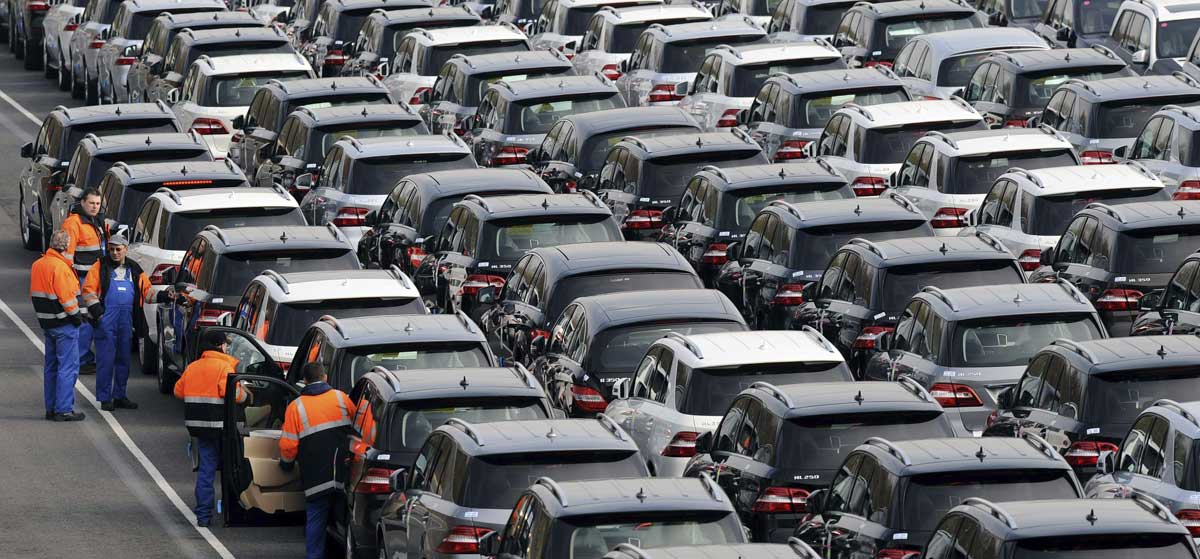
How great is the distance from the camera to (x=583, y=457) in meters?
15.6

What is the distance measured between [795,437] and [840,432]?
0.95 feet

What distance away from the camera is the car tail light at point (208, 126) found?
32.5 meters

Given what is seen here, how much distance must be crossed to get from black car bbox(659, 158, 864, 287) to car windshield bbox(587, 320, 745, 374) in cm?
475

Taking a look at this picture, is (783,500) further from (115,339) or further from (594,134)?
(594,134)

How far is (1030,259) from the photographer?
2339 centimetres

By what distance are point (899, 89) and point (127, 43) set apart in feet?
41.8

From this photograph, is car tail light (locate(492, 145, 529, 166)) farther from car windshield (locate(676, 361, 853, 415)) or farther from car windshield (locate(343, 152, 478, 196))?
car windshield (locate(676, 361, 853, 415))

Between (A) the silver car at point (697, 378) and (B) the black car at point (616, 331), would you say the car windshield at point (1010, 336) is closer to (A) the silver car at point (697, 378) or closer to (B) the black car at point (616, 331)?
(A) the silver car at point (697, 378)

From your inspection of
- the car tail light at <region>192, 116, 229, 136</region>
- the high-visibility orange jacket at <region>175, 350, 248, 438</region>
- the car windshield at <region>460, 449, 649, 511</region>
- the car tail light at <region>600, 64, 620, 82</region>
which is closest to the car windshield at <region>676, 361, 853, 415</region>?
the car windshield at <region>460, 449, 649, 511</region>

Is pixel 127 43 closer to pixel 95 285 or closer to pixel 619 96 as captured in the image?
pixel 619 96

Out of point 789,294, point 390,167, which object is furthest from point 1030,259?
point 390,167

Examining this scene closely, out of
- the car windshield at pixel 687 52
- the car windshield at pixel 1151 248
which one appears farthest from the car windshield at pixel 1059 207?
the car windshield at pixel 687 52

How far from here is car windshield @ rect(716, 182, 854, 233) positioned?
24484mm

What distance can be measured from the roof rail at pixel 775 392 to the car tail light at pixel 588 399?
7.56 feet
